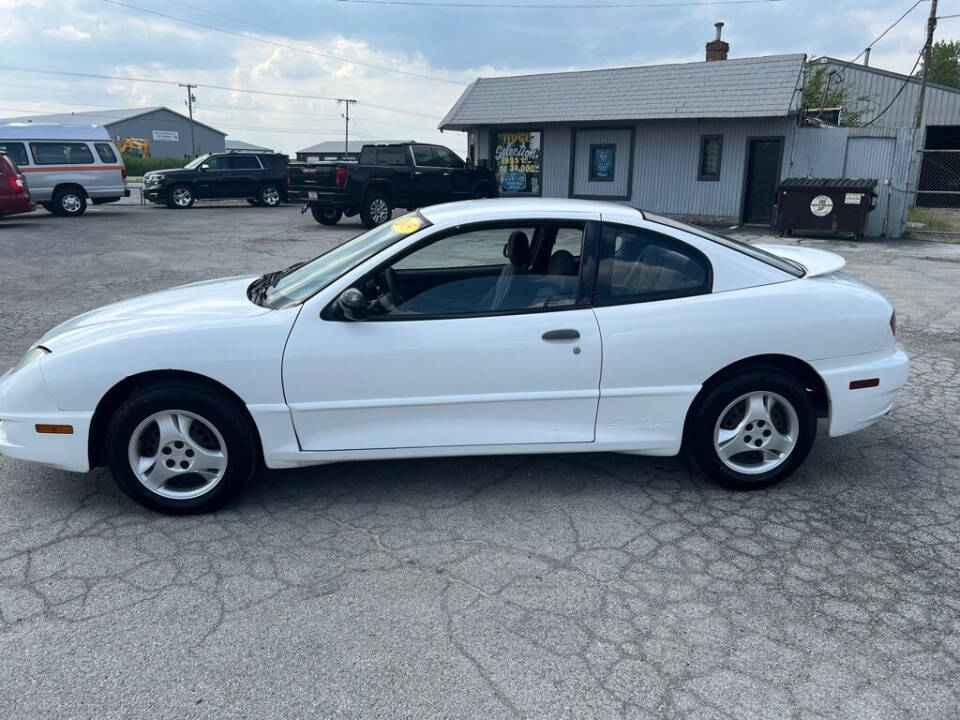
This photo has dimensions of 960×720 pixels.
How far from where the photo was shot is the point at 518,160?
23266mm

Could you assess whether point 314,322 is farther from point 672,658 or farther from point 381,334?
point 672,658

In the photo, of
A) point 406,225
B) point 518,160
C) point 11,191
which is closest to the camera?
point 406,225

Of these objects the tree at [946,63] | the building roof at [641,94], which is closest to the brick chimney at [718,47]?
the building roof at [641,94]

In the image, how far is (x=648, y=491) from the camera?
13.7ft

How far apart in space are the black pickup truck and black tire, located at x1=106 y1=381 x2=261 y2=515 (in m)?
14.5

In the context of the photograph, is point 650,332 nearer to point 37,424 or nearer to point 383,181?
point 37,424

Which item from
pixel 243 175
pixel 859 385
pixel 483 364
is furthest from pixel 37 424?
pixel 243 175

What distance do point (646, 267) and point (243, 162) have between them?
23.6 meters

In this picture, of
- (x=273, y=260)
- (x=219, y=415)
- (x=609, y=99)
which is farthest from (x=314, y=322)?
(x=609, y=99)

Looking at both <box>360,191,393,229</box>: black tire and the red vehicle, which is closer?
the red vehicle

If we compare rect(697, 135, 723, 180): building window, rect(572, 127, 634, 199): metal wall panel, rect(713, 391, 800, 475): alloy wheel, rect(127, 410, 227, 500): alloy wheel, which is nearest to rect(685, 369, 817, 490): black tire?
rect(713, 391, 800, 475): alloy wheel

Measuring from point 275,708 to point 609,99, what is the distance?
20583mm

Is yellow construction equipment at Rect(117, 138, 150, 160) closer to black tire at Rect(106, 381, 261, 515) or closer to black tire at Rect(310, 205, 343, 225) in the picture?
black tire at Rect(310, 205, 343, 225)

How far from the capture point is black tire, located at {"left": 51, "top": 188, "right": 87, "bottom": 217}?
20.2 meters
